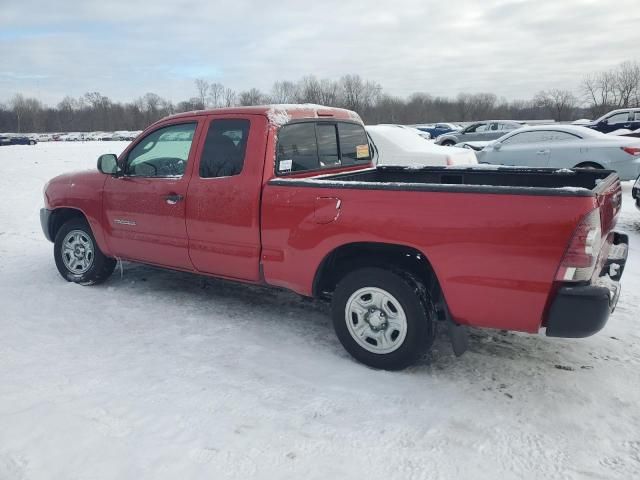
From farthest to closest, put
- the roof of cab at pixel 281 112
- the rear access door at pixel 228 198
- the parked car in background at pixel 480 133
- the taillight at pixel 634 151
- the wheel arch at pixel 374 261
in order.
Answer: the parked car in background at pixel 480 133 → the taillight at pixel 634 151 → the roof of cab at pixel 281 112 → the rear access door at pixel 228 198 → the wheel arch at pixel 374 261

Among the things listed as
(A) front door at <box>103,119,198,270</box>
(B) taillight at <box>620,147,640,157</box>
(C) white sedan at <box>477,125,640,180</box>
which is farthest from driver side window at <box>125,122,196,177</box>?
(B) taillight at <box>620,147,640,157</box>

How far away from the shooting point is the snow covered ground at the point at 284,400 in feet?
8.57

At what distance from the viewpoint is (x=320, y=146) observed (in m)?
4.66

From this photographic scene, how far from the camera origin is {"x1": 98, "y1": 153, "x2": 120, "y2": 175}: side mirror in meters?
5.00

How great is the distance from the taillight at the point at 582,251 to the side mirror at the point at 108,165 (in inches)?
165

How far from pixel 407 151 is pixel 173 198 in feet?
16.3

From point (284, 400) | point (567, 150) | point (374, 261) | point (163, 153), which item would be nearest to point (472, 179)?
point (374, 261)

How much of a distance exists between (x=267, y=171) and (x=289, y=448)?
2148 mm

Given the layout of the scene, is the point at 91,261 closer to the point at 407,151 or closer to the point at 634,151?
the point at 407,151

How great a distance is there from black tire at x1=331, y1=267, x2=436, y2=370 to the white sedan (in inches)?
344

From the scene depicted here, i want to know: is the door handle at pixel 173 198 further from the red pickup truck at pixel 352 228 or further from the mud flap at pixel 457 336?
the mud flap at pixel 457 336

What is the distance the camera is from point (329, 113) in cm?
482

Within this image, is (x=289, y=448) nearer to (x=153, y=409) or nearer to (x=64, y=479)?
(x=153, y=409)

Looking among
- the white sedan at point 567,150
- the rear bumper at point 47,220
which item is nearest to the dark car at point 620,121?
the white sedan at point 567,150
